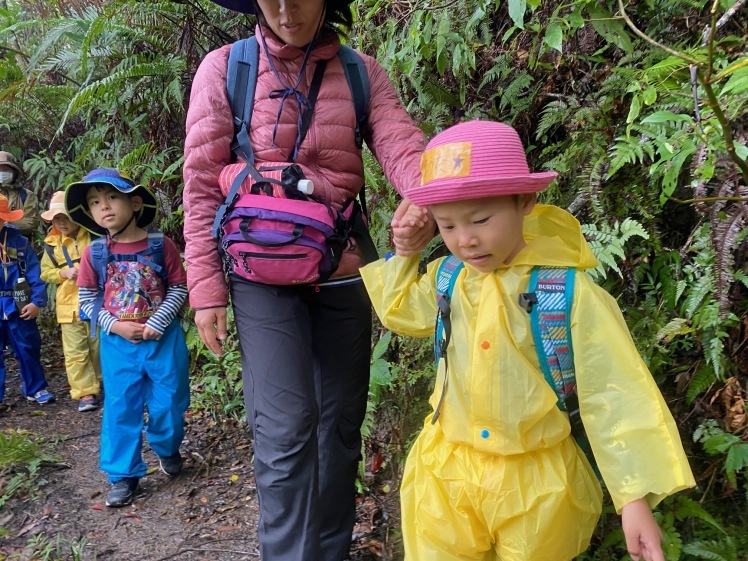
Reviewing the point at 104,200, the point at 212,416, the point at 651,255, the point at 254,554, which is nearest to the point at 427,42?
the point at 651,255

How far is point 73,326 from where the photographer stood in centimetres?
604

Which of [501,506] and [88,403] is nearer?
[501,506]

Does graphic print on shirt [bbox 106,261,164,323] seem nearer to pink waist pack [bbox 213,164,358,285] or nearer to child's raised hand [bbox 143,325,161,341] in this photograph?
child's raised hand [bbox 143,325,161,341]

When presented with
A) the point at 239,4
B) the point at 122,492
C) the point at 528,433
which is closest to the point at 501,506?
the point at 528,433

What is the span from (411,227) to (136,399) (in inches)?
109

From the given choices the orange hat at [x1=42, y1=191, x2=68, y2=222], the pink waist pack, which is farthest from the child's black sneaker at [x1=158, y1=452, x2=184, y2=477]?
the orange hat at [x1=42, y1=191, x2=68, y2=222]

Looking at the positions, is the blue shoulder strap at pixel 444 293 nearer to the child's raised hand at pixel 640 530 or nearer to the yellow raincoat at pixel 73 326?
the child's raised hand at pixel 640 530

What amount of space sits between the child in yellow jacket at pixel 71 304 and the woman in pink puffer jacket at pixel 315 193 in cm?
409

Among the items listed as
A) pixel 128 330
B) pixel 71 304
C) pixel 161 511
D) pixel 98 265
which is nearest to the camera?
pixel 161 511

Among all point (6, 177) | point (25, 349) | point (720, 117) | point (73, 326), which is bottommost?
point (25, 349)

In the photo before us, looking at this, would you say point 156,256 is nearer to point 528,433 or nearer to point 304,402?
point 304,402

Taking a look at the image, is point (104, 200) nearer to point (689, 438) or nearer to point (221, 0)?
point (221, 0)

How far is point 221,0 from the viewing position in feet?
8.38

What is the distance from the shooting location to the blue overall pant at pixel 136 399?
12.6 ft
